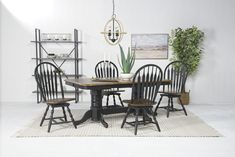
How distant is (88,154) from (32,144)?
30.4 inches

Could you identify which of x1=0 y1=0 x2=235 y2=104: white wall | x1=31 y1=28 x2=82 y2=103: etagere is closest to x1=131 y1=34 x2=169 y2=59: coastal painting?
x1=0 y1=0 x2=235 y2=104: white wall

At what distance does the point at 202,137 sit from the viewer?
3.15 meters

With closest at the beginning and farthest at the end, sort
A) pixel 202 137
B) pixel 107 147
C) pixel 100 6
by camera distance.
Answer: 1. pixel 107 147
2. pixel 202 137
3. pixel 100 6

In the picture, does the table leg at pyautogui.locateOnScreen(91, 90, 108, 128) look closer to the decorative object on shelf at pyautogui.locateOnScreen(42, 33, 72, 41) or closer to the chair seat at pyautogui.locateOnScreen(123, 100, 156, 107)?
the chair seat at pyautogui.locateOnScreen(123, 100, 156, 107)

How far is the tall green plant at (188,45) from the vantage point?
17.1ft

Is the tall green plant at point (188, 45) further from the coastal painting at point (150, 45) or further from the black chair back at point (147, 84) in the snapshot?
the black chair back at point (147, 84)

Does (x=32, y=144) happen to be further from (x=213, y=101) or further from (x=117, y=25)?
(x=213, y=101)

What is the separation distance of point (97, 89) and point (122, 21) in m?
2.58

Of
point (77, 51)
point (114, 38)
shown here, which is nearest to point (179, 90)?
point (114, 38)

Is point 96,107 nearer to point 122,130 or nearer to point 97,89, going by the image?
point 97,89

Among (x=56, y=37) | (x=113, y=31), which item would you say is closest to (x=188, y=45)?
(x=113, y=31)

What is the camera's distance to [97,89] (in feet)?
11.5

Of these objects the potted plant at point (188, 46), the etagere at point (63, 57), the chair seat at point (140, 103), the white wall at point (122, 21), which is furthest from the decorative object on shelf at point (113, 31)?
the chair seat at point (140, 103)

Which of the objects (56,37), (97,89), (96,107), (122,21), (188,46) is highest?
(122,21)
